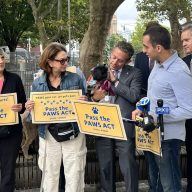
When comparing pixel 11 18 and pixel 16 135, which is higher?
pixel 11 18

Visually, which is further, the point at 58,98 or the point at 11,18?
the point at 11,18

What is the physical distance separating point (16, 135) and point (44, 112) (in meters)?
0.52

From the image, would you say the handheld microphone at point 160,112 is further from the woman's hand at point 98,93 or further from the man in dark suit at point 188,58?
the man in dark suit at point 188,58

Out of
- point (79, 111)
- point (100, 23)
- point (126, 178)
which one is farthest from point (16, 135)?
point (100, 23)

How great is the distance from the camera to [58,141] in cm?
410

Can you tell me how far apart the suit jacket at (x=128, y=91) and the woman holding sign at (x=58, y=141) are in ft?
1.41

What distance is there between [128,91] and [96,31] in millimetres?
3679

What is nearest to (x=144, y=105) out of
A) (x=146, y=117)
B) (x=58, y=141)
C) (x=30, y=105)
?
(x=146, y=117)

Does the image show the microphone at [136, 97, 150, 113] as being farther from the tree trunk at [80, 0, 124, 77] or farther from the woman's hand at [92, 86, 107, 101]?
the tree trunk at [80, 0, 124, 77]

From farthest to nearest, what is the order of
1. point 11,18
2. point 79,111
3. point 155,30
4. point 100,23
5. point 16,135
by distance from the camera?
point 11,18
point 100,23
point 16,135
point 79,111
point 155,30

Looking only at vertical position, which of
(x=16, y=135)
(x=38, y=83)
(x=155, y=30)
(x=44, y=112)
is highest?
(x=155, y=30)

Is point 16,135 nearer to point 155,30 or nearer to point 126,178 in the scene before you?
point 126,178

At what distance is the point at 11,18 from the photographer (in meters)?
35.2

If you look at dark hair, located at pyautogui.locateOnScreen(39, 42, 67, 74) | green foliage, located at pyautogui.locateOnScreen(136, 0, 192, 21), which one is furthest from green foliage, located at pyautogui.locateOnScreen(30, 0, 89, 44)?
dark hair, located at pyautogui.locateOnScreen(39, 42, 67, 74)
